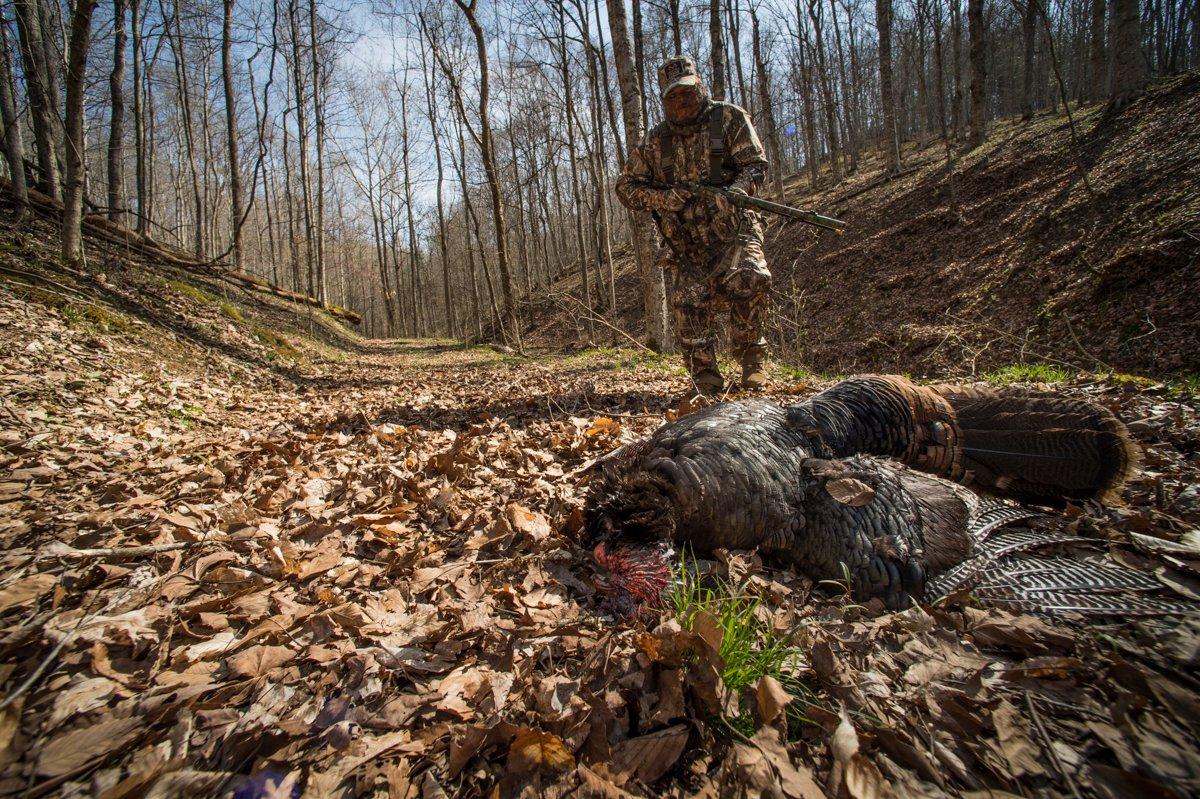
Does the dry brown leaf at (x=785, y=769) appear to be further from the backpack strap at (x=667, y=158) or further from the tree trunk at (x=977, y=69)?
the tree trunk at (x=977, y=69)

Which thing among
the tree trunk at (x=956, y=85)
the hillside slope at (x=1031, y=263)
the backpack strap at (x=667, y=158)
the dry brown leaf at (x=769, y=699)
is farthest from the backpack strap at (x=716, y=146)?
the tree trunk at (x=956, y=85)

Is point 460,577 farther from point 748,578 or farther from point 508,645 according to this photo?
point 748,578

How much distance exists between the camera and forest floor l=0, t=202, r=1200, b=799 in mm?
1186

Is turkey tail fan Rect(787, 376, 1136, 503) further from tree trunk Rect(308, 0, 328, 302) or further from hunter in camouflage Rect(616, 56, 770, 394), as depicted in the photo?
tree trunk Rect(308, 0, 328, 302)

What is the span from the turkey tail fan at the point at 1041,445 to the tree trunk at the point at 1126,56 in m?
14.7

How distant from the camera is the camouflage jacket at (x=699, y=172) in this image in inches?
203

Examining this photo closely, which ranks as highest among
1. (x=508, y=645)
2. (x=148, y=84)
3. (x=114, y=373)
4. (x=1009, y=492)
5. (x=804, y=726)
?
(x=148, y=84)

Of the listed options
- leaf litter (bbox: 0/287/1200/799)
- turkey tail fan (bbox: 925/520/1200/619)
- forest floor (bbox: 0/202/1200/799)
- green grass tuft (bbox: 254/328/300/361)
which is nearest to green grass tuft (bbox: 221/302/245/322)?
green grass tuft (bbox: 254/328/300/361)

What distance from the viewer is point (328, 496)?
2949mm

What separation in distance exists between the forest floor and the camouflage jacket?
3416 millimetres

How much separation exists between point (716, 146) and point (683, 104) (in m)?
0.53

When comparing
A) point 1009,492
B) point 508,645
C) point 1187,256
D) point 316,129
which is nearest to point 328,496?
point 508,645

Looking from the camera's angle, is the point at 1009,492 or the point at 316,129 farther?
the point at 316,129

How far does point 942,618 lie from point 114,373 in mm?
6922
